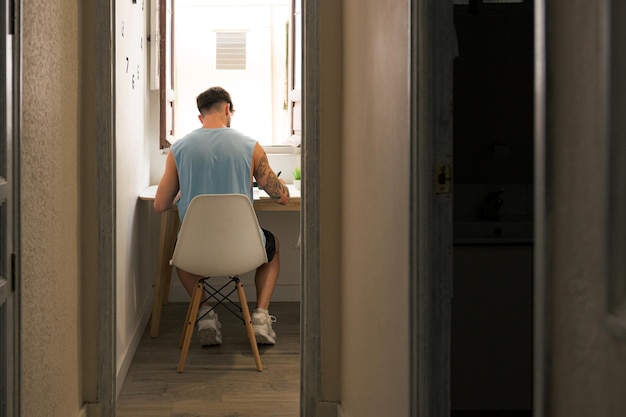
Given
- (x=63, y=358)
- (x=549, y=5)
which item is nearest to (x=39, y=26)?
(x=63, y=358)

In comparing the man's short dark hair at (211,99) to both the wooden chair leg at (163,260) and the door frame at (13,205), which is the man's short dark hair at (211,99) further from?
the door frame at (13,205)

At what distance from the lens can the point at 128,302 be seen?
14.3 ft

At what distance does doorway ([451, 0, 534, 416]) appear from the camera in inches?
118

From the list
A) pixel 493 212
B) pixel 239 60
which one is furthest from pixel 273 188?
pixel 493 212

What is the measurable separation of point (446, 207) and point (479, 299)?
118 cm

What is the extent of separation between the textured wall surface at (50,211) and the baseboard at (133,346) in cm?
64

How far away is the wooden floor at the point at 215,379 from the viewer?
3629 millimetres

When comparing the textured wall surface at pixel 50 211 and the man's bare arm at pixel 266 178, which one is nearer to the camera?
the textured wall surface at pixel 50 211

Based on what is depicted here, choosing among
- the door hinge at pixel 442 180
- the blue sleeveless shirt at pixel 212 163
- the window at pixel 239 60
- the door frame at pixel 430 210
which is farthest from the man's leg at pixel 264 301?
the door hinge at pixel 442 180

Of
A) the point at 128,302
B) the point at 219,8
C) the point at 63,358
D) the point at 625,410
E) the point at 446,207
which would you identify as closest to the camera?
the point at 625,410

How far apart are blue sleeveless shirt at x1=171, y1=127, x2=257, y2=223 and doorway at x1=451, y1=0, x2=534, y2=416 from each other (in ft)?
5.18

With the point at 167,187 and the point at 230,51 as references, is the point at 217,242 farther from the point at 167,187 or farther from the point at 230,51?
the point at 230,51

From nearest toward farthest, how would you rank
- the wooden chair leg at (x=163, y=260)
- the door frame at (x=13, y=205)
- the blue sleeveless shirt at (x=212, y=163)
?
the door frame at (x=13, y=205) < the blue sleeveless shirt at (x=212, y=163) < the wooden chair leg at (x=163, y=260)

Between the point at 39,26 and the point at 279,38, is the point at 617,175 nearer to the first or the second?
the point at 39,26
